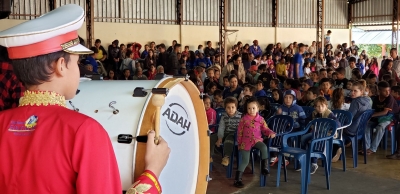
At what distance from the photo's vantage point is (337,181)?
5.89m

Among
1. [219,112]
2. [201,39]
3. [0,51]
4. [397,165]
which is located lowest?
[397,165]

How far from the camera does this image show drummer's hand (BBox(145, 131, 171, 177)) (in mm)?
1857

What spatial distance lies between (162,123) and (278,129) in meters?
3.99

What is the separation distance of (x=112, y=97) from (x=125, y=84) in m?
0.14

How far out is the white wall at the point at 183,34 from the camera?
54.7 ft

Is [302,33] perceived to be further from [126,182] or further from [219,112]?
[126,182]

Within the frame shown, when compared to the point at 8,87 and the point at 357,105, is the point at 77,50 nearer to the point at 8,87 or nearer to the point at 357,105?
the point at 8,87

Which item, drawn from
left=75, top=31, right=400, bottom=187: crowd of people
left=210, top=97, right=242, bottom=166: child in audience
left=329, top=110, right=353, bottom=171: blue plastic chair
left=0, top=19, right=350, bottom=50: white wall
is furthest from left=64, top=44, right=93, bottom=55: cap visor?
left=0, top=19, right=350, bottom=50: white wall

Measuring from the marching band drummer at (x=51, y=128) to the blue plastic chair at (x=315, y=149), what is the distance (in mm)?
4060

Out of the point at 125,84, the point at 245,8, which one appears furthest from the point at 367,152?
the point at 245,8

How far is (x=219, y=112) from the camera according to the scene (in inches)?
279

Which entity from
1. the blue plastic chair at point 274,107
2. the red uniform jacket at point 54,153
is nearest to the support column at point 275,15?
the blue plastic chair at point 274,107

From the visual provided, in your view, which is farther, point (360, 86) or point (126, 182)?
point (360, 86)

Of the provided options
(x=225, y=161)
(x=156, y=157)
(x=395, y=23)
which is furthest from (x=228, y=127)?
(x=395, y=23)
